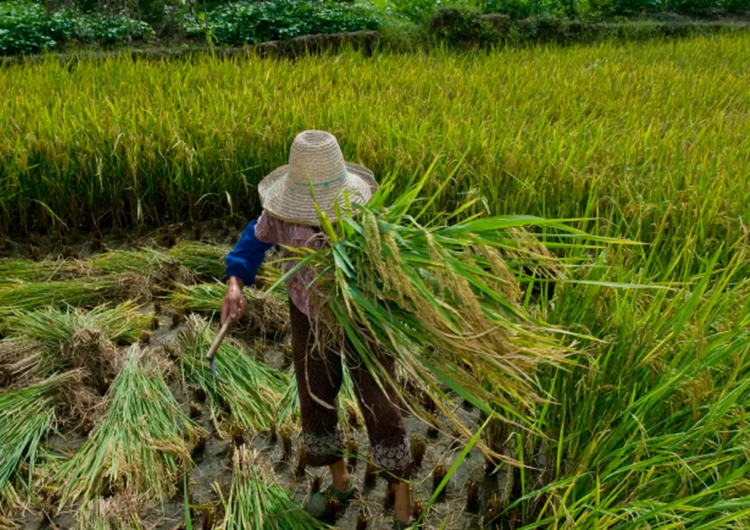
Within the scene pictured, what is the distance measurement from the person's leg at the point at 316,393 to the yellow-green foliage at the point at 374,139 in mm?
754

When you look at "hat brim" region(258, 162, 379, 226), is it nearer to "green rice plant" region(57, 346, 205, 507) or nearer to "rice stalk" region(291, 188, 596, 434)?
"rice stalk" region(291, 188, 596, 434)

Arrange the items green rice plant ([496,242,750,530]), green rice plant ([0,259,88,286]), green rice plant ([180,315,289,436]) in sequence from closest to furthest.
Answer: green rice plant ([496,242,750,530]), green rice plant ([180,315,289,436]), green rice plant ([0,259,88,286])

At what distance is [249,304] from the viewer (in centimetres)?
237

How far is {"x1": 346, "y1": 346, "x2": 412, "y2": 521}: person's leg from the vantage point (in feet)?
4.85

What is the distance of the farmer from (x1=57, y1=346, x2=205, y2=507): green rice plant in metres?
0.41

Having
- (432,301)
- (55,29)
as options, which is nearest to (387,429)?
(432,301)

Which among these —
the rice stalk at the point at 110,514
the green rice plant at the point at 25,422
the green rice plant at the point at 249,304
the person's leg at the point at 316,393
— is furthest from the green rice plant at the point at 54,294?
the person's leg at the point at 316,393

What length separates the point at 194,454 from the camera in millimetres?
1856

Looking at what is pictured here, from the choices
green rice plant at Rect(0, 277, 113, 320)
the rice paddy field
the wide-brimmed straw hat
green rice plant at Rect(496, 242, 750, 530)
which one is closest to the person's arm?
the wide-brimmed straw hat

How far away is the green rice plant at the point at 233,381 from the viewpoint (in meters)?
1.96

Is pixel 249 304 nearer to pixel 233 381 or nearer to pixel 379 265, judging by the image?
pixel 233 381

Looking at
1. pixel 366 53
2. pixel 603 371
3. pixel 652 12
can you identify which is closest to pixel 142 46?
pixel 366 53

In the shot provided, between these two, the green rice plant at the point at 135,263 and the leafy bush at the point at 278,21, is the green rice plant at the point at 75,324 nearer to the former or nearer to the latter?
the green rice plant at the point at 135,263

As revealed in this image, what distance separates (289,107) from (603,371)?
2169 mm
